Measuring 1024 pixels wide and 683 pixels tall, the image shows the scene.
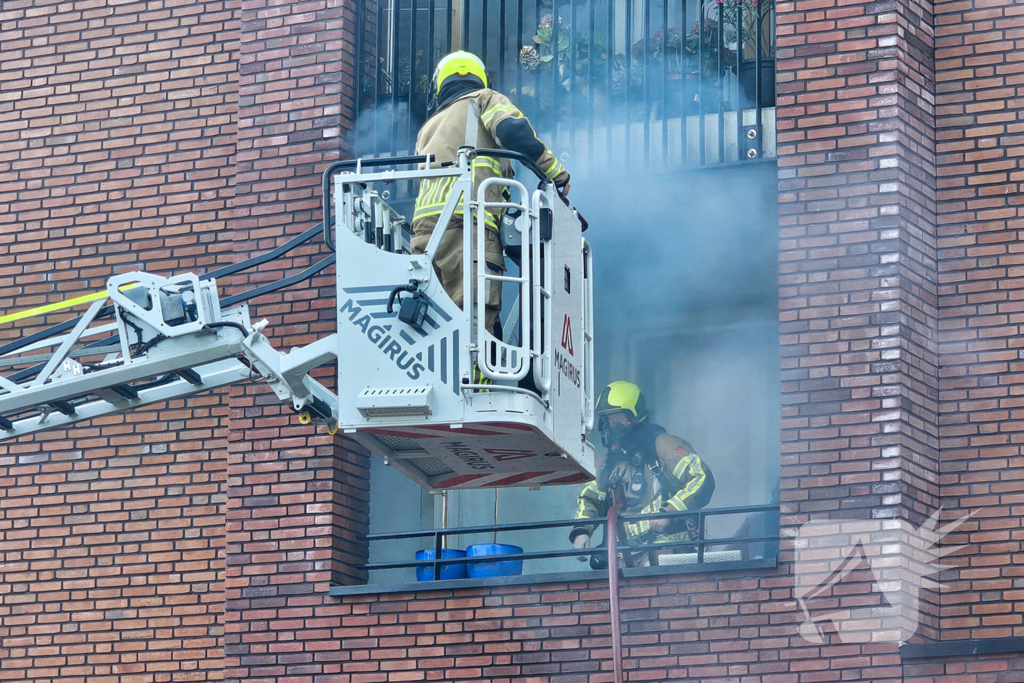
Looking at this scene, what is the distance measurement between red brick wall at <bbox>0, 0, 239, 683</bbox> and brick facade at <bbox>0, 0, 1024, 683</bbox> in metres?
0.02

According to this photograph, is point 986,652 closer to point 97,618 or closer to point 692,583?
point 692,583

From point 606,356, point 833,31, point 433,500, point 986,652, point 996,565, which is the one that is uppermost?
point 833,31

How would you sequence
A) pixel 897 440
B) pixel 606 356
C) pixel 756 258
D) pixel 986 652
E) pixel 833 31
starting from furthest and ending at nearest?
pixel 606 356
pixel 756 258
pixel 833 31
pixel 897 440
pixel 986 652

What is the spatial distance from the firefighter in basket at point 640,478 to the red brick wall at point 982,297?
145cm

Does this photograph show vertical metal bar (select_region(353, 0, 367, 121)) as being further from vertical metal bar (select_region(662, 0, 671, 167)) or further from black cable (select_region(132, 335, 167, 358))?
black cable (select_region(132, 335, 167, 358))

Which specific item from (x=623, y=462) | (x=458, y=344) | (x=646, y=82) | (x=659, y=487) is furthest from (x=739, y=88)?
(x=458, y=344)

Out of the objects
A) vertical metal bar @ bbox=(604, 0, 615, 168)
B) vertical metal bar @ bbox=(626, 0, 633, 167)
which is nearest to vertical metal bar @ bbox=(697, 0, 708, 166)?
vertical metal bar @ bbox=(626, 0, 633, 167)

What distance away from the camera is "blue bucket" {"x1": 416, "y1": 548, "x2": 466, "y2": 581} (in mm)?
9109

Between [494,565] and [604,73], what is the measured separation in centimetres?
322

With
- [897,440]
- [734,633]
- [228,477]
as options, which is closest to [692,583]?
[734,633]

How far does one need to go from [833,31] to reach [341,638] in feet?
15.1

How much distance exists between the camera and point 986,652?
753 centimetres

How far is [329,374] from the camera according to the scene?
9508 millimetres

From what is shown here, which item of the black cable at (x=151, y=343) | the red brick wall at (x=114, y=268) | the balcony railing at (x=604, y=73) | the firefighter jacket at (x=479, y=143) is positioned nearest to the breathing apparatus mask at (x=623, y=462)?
the balcony railing at (x=604, y=73)
